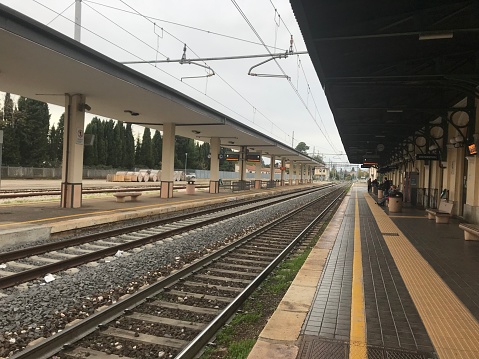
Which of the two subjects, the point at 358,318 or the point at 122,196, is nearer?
the point at 358,318

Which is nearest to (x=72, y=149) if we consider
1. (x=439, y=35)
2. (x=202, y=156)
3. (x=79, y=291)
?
(x=79, y=291)

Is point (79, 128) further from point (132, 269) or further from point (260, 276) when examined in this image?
point (260, 276)

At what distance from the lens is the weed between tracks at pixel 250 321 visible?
12.9 ft

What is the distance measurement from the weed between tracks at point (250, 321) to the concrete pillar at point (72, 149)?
10697mm

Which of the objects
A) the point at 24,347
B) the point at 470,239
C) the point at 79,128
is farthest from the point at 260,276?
the point at 79,128

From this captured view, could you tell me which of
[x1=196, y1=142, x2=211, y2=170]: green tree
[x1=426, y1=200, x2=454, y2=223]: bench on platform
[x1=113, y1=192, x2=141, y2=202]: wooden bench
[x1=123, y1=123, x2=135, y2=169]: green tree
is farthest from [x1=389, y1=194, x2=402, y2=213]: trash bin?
[x1=196, y1=142, x2=211, y2=170]: green tree

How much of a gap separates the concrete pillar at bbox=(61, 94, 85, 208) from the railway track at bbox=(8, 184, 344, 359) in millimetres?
9506

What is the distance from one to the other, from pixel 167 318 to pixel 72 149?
473 inches

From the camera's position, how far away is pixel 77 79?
13.2 metres

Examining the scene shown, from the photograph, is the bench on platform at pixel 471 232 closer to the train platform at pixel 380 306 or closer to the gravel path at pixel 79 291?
the train platform at pixel 380 306

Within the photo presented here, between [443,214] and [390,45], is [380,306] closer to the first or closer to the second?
[390,45]

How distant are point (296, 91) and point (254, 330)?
15879 mm

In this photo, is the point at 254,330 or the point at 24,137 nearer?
the point at 254,330

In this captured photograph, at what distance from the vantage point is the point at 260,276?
21.5ft
